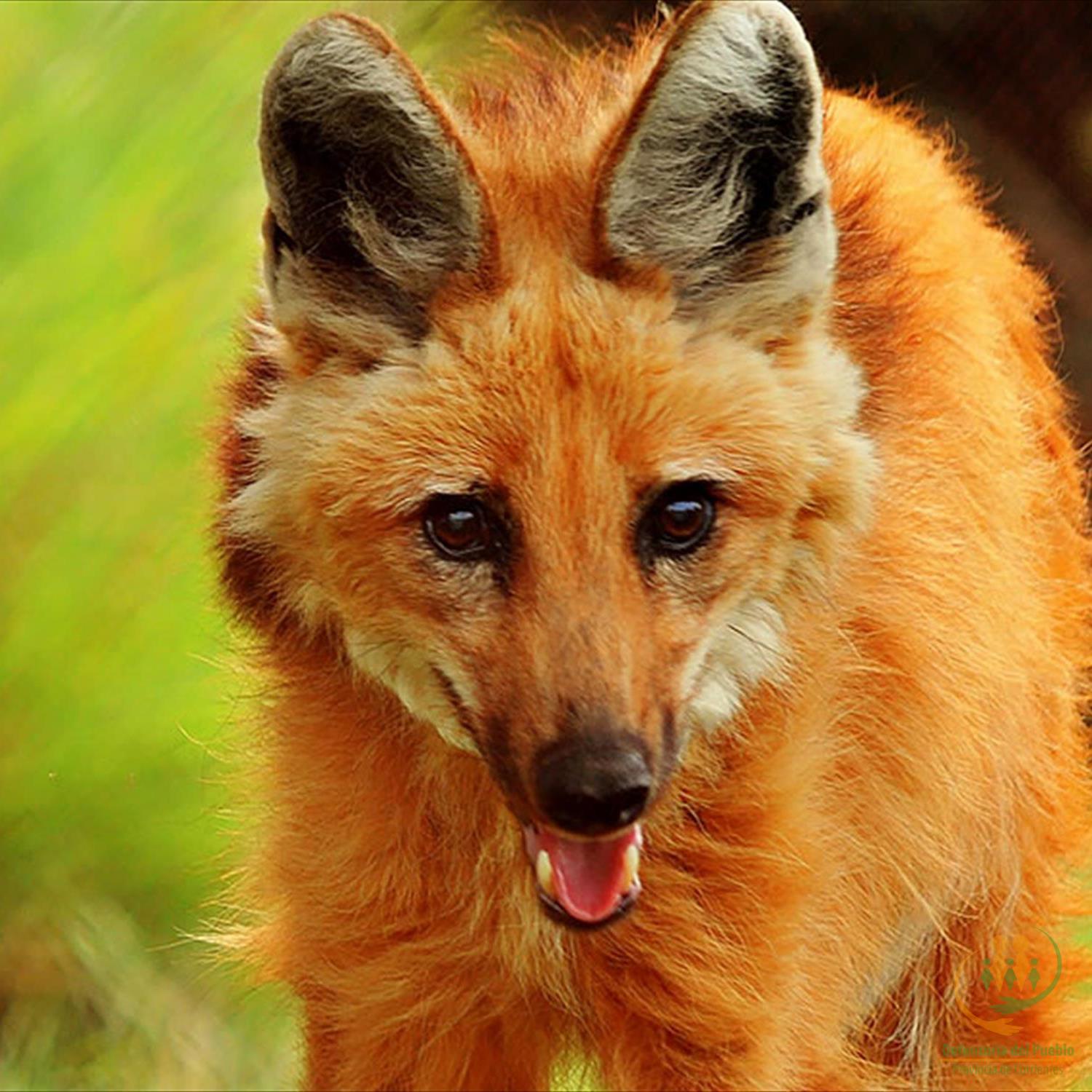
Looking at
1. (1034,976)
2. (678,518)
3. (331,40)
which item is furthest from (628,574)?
(1034,976)

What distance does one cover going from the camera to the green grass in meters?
4.54

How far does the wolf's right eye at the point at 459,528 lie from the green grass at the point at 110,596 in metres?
1.97

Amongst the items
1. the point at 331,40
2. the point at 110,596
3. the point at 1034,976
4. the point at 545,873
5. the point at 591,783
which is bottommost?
the point at 110,596

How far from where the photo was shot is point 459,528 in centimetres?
245

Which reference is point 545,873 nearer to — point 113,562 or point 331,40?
point 331,40

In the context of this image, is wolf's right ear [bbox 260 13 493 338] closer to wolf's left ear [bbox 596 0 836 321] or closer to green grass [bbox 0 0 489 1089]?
wolf's left ear [bbox 596 0 836 321]

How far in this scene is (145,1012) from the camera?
4.51 meters

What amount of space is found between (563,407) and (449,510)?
0.62 ft

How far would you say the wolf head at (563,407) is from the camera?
7.84 ft

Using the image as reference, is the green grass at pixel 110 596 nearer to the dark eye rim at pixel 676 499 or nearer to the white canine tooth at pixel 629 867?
the white canine tooth at pixel 629 867

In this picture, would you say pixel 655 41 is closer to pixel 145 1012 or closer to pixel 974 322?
pixel 974 322

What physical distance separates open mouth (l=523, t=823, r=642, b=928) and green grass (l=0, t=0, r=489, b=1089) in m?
1.87

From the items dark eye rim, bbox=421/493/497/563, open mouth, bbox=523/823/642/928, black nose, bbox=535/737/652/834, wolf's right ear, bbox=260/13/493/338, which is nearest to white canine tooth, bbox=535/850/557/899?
open mouth, bbox=523/823/642/928

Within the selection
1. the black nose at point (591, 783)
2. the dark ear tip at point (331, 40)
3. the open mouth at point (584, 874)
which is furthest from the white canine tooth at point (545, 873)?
the dark ear tip at point (331, 40)
